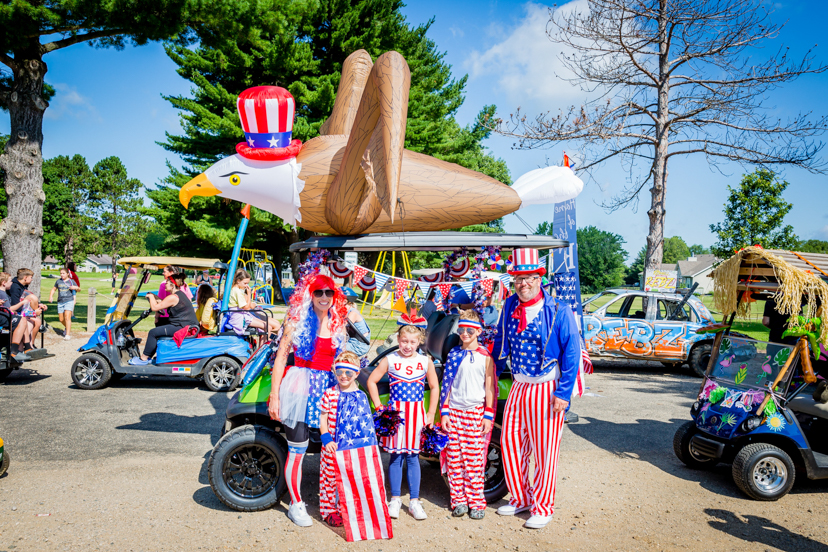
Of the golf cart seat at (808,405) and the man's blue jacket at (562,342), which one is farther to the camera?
the golf cart seat at (808,405)

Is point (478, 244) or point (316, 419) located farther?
point (478, 244)

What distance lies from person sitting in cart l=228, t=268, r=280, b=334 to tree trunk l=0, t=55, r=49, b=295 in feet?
20.9

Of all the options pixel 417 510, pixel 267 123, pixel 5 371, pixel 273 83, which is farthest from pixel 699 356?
pixel 273 83

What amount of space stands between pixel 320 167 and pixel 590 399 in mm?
5865

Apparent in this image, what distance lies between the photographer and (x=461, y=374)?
3.83m

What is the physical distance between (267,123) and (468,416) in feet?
8.76

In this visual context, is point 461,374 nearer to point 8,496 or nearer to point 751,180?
point 8,496

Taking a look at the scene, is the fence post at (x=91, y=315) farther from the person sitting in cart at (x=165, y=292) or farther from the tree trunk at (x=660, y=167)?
the tree trunk at (x=660, y=167)

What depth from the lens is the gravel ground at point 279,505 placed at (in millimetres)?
3422

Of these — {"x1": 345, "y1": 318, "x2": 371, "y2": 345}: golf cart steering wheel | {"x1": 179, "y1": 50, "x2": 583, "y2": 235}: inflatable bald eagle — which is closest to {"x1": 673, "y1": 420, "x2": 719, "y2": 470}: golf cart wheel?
{"x1": 179, "y1": 50, "x2": 583, "y2": 235}: inflatable bald eagle

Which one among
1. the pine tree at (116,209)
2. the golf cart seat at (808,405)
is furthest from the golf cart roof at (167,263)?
the pine tree at (116,209)

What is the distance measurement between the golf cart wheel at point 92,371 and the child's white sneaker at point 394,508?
19.3 feet

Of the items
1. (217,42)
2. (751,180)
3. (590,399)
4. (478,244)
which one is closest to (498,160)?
(751,180)

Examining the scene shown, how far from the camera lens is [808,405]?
4.66 meters
